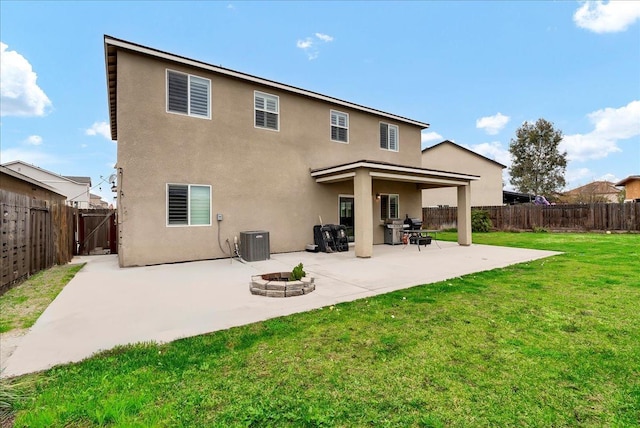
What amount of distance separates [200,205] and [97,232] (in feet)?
19.9

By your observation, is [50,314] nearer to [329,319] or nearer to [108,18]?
[329,319]

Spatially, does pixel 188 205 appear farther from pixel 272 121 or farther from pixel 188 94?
pixel 272 121

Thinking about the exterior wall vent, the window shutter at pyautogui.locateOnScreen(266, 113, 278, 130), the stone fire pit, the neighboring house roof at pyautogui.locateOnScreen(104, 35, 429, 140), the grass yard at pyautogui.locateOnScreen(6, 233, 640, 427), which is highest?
the neighboring house roof at pyautogui.locateOnScreen(104, 35, 429, 140)

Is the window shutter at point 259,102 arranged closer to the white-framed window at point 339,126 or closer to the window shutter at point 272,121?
the window shutter at point 272,121

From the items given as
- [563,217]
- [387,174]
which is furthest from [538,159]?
[387,174]

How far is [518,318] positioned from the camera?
3.88 m

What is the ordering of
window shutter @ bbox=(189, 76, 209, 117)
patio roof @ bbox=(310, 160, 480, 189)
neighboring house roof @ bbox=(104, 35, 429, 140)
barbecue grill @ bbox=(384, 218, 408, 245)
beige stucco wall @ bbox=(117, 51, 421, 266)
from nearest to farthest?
neighboring house roof @ bbox=(104, 35, 429, 140) < beige stucco wall @ bbox=(117, 51, 421, 266) < window shutter @ bbox=(189, 76, 209, 117) < patio roof @ bbox=(310, 160, 480, 189) < barbecue grill @ bbox=(384, 218, 408, 245)

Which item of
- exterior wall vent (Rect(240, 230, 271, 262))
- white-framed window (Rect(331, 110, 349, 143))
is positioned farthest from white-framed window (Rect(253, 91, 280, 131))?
exterior wall vent (Rect(240, 230, 271, 262))

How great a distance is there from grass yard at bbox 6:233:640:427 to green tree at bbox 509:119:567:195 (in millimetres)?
30142

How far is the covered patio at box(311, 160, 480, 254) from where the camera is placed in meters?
9.23

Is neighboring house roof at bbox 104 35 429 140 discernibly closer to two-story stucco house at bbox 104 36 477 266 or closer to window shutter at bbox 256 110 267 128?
two-story stucco house at bbox 104 36 477 266

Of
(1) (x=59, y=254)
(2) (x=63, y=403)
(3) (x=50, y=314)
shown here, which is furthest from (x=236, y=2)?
(2) (x=63, y=403)

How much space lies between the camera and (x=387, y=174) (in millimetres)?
9945

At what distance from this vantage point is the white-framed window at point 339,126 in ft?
39.4
